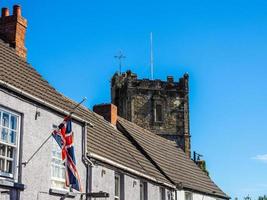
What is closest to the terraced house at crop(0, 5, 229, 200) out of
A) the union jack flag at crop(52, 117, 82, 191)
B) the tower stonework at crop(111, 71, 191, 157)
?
the union jack flag at crop(52, 117, 82, 191)

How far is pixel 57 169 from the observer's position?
1561cm

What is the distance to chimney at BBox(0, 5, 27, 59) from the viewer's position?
1839 cm

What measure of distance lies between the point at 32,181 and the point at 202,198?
19.0m

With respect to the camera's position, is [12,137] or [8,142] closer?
[8,142]

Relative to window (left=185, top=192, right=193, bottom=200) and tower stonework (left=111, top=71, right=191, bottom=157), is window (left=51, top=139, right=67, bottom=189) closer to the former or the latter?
window (left=185, top=192, right=193, bottom=200)

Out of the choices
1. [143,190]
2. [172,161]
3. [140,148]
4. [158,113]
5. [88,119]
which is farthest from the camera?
[158,113]

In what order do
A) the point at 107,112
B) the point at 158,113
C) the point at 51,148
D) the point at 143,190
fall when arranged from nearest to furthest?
the point at 51,148 → the point at 143,190 → the point at 107,112 → the point at 158,113

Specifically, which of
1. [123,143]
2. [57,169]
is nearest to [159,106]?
[123,143]

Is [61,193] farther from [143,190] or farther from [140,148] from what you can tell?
[140,148]

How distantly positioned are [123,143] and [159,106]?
44.3m

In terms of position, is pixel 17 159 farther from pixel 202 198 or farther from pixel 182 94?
pixel 182 94

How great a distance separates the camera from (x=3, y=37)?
60.4ft

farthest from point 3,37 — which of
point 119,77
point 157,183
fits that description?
point 119,77

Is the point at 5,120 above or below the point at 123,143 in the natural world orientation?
below
